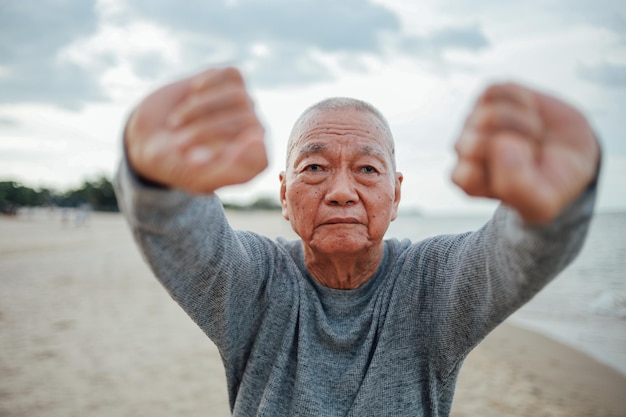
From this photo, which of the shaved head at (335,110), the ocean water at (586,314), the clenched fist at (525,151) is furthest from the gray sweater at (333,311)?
the ocean water at (586,314)

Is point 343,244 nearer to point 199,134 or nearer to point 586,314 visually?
point 199,134

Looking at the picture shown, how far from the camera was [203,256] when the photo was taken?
59.3 inches

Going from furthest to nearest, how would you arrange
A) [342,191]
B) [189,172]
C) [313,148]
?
[313,148], [342,191], [189,172]

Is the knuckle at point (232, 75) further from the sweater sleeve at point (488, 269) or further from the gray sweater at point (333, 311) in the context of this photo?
the sweater sleeve at point (488, 269)

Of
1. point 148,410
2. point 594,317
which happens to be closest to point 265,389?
point 148,410

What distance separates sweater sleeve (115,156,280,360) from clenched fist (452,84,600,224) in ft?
2.61

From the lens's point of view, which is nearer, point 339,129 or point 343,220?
point 343,220

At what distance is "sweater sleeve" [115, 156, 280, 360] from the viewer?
131 centimetres

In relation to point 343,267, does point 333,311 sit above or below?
below

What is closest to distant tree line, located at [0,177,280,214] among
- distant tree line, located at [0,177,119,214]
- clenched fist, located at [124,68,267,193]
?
distant tree line, located at [0,177,119,214]

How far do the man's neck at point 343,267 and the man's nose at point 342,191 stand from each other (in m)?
0.24

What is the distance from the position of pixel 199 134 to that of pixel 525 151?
2.59ft

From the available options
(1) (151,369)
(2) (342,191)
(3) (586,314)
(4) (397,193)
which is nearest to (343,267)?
(2) (342,191)

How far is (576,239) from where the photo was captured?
4.10 ft
